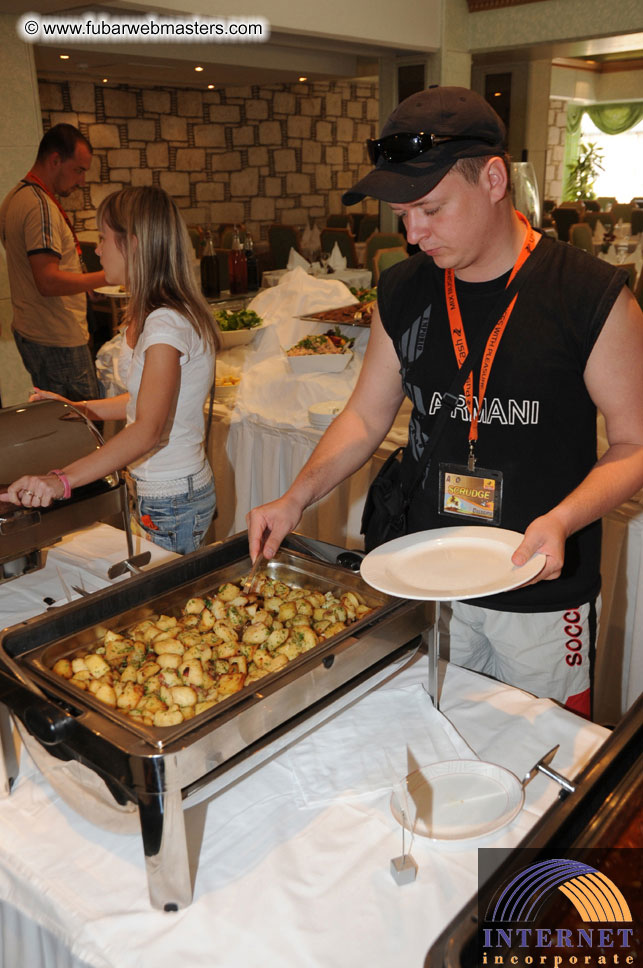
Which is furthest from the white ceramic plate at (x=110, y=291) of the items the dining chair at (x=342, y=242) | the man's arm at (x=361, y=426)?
the dining chair at (x=342, y=242)

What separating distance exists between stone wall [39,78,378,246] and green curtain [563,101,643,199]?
3.88 meters

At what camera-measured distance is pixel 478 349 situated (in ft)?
3.85

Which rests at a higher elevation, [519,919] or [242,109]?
[242,109]

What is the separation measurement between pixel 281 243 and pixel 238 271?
3.06 m

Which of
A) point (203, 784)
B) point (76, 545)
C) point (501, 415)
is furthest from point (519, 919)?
point (76, 545)

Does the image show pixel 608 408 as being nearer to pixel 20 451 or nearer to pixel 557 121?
pixel 20 451

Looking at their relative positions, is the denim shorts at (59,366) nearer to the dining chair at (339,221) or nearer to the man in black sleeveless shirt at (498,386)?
the man in black sleeveless shirt at (498,386)

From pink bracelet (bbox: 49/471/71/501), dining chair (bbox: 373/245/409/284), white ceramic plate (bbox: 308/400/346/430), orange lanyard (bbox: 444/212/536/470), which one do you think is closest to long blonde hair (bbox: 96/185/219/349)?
pink bracelet (bbox: 49/471/71/501)

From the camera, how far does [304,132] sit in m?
8.91

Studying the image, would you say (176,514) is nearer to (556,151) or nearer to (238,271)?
(238,271)

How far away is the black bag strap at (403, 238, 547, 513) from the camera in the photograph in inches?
45.5

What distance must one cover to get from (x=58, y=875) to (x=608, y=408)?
885 millimetres

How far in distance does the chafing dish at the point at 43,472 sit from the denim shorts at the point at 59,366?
1.83 meters

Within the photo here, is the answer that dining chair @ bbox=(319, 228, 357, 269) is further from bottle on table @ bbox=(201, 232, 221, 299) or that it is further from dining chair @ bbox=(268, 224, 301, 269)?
bottle on table @ bbox=(201, 232, 221, 299)
